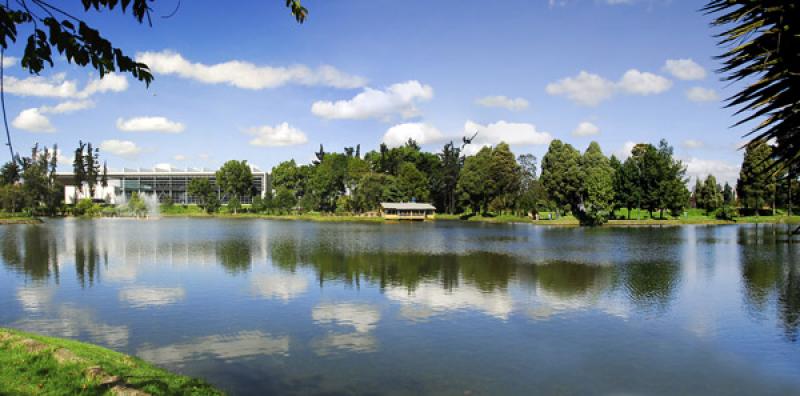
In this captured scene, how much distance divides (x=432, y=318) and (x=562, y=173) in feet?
221

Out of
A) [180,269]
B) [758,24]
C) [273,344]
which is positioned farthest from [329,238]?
[758,24]

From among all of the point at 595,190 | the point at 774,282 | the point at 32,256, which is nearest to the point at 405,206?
the point at 595,190

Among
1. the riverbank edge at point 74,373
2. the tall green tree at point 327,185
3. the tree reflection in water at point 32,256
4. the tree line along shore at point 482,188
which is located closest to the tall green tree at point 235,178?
the tree line along shore at point 482,188

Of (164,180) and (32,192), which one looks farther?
(164,180)

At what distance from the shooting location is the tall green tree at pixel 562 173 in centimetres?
7969

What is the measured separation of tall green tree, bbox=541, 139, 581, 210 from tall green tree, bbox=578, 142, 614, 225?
1.12 metres

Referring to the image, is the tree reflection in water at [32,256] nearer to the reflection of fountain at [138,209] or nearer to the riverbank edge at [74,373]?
the riverbank edge at [74,373]

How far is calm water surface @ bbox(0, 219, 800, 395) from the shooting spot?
1270cm

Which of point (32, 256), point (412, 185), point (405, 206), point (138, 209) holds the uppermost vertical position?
point (412, 185)

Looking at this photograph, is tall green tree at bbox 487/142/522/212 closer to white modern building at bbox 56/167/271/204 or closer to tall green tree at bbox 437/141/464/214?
tall green tree at bbox 437/141/464/214

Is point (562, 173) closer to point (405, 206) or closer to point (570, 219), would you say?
point (570, 219)

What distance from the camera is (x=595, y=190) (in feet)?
249

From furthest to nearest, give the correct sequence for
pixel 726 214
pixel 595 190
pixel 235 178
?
pixel 235 178, pixel 726 214, pixel 595 190

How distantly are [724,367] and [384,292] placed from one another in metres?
12.9
